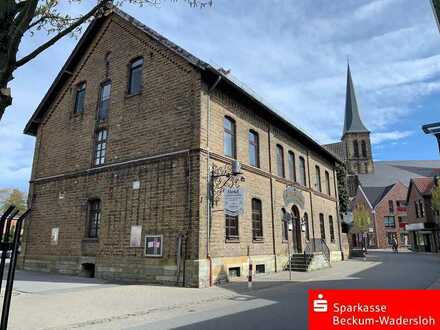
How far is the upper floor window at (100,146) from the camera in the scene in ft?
54.7

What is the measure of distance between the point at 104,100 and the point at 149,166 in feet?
17.8

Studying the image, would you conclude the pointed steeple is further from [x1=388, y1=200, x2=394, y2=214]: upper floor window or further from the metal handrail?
the metal handrail

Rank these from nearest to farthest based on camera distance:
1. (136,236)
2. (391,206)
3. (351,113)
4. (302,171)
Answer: (136,236) → (302,171) → (391,206) → (351,113)

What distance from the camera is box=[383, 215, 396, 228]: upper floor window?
61219 millimetres

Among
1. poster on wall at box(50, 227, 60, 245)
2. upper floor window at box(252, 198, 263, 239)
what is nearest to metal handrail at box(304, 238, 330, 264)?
upper floor window at box(252, 198, 263, 239)

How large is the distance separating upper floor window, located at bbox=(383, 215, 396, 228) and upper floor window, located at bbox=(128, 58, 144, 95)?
187ft

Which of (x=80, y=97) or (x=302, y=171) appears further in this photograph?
(x=302, y=171)

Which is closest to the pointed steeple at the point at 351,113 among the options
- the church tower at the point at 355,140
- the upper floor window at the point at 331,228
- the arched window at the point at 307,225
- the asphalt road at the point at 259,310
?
the church tower at the point at 355,140

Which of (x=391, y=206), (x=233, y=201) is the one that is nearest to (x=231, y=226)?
(x=233, y=201)

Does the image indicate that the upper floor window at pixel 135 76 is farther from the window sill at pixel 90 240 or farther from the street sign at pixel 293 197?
the street sign at pixel 293 197

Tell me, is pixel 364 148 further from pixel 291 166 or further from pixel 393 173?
pixel 291 166

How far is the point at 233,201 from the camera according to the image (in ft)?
45.9

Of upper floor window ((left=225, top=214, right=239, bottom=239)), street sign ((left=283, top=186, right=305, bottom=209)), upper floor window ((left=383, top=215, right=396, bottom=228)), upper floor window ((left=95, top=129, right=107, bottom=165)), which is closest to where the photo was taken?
upper floor window ((left=225, top=214, right=239, bottom=239))

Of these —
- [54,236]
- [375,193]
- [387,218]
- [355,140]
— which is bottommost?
[54,236]
